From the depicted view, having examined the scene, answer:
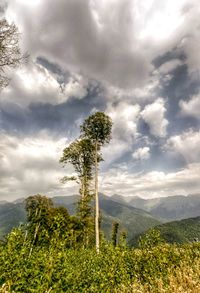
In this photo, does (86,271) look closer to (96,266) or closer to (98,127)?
(96,266)

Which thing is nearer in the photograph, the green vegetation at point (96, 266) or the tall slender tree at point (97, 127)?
the green vegetation at point (96, 266)

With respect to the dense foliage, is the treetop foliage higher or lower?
higher

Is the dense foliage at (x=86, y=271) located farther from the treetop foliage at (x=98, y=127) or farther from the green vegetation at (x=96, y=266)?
the treetop foliage at (x=98, y=127)

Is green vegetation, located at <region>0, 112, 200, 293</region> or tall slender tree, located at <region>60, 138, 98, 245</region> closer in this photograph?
green vegetation, located at <region>0, 112, 200, 293</region>

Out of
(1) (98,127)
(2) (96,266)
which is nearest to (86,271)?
(2) (96,266)

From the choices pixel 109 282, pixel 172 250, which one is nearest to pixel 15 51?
pixel 109 282

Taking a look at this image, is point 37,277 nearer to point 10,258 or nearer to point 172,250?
point 10,258

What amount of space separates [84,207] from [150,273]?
3171cm

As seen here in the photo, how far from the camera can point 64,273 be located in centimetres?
930

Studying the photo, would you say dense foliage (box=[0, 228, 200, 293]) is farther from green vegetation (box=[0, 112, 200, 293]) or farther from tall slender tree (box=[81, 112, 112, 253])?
tall slender tree (box=[81, 112, 112, 253])

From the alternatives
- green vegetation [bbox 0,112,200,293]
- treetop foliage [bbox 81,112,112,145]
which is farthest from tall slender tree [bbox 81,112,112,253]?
green vegetation [bbox 0,112,200,293]

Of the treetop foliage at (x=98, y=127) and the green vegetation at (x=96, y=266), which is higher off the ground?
the treetop foliage at (x=98, y=127)

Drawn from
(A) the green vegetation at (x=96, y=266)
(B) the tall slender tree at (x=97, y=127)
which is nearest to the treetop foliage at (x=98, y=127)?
(B) the tall slender tree at (x=97, y=127)

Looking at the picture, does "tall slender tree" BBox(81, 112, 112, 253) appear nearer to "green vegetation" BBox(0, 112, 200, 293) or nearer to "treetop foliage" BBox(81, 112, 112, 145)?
"treetop foliage" BBox(81, 112, 112, 145)
